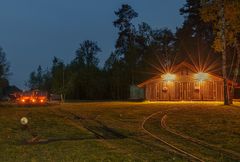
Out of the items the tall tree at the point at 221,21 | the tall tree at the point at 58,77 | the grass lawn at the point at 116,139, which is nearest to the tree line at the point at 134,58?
→ the tall tree at the point at 58,77

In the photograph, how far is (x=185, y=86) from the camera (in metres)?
69.1

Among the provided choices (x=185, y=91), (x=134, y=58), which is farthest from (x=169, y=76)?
(x=134, y=58)

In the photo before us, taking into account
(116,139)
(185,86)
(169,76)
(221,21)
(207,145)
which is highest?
(221,21)

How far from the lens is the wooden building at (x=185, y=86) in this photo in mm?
67250

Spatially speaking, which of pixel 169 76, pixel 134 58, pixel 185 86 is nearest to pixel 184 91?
pixel 185 86

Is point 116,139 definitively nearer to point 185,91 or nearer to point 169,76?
point 185,91

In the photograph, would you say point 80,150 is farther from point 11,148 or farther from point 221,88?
point 221,88

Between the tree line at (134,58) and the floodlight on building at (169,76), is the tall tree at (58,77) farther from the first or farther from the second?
the floodlight on building at (169,76)

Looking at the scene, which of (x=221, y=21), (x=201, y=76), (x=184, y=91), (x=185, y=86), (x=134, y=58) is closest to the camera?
(x=221, y=21)

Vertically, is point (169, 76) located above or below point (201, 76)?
above

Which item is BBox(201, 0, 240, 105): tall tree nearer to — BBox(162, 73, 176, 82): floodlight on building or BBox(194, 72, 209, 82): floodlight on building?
BBox(194, 72, 209, 82): floodlight on building

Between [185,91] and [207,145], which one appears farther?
[185,91]

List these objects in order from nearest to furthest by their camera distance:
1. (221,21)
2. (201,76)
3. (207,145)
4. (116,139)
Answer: (207,145), (116,139), (221,21), (201,76)

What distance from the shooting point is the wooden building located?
221 ft
